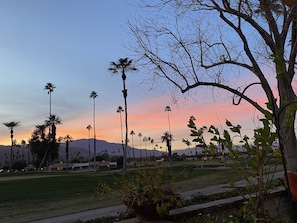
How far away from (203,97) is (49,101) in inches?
2154

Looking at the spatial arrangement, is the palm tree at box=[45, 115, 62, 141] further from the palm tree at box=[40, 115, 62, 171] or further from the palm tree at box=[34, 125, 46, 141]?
the palm tree at box=[34, 125, 46, 141]

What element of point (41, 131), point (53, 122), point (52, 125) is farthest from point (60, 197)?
point (41, 131)

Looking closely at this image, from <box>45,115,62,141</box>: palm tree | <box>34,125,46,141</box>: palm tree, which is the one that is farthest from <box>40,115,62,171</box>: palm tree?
<box>34,125,46,141</box>: palm tree

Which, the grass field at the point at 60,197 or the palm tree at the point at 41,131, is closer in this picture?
the grass field at the point at 60,197

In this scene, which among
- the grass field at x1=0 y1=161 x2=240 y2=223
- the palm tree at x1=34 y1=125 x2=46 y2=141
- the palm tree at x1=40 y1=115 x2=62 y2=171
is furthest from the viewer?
the palm tree at x1=34 y1=125 x2=46 y2=141

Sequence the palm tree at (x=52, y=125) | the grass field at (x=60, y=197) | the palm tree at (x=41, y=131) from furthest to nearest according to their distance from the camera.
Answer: the palm tree at (x=41, y=131) → the palm tree at (x=52, y=125) → the grass field at (x=60, y=197)

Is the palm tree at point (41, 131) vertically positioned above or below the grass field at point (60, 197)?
above

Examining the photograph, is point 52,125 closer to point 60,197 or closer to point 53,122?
point 53,122

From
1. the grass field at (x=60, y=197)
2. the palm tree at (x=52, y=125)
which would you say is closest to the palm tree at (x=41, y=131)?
the palm tree at (x=52, y=125)

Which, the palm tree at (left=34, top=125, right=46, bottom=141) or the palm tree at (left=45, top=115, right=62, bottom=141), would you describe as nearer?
the palm tree at (left=45, top=115, right=62, bottom=141)

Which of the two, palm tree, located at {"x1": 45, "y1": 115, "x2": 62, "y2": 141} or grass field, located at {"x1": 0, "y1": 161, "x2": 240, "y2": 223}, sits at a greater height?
palm tree, located at {"x1": 45, "y1": 115, "x2": 62, "y2": 141}

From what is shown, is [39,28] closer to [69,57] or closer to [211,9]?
[69,57]

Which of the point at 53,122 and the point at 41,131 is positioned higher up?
the point at 53,122

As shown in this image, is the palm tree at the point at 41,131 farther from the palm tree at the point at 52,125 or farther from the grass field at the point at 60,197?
the grass field at the point at 60,197
